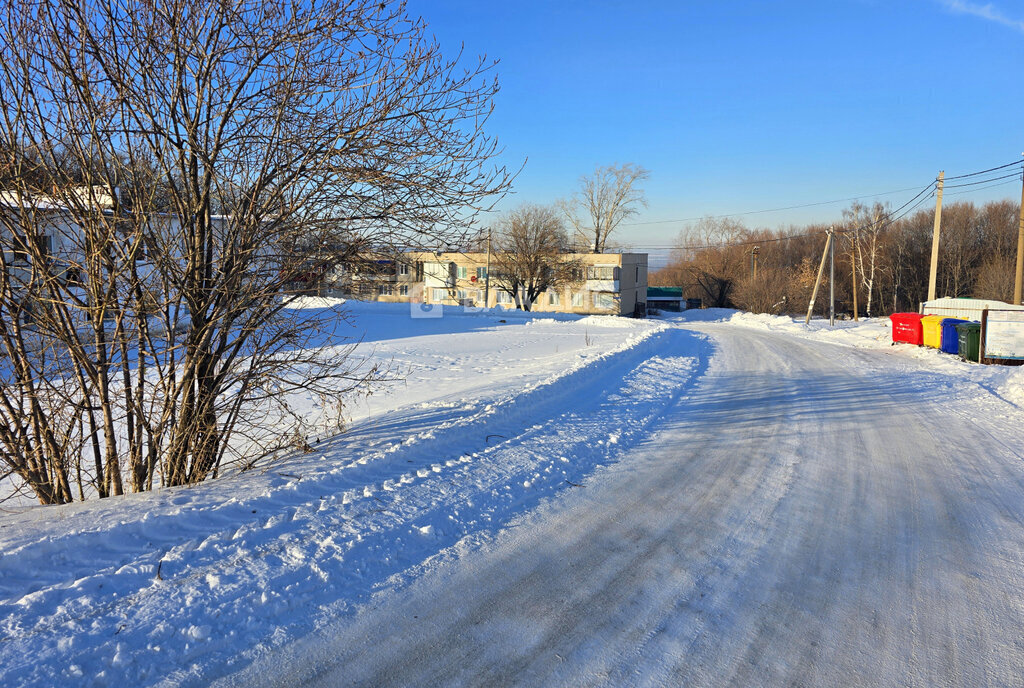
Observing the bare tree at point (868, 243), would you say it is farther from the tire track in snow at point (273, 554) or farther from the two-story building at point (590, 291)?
the tire track in snow at point (273, 554)

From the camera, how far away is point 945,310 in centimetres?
2595

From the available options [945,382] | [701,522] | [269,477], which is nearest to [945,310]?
[945,382]

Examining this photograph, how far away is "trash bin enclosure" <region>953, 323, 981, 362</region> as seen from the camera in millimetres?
18156

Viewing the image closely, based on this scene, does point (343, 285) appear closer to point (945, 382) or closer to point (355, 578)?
point (355, 578)

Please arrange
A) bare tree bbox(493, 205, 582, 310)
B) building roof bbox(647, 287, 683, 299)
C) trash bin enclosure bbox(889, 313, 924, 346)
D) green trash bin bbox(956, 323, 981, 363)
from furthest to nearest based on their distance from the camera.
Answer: building roof bbox(647, 287, 683, 299) → bare tree bbox(493, 205, 582, 310) → trash bin enclosure bbox(889, 313, 924, 346) → green trash bin bbox(956, 323, 981, 363)

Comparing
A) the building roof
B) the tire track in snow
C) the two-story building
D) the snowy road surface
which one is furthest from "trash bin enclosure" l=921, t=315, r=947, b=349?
the building roof

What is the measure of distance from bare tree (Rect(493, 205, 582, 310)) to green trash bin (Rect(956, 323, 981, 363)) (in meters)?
34.5

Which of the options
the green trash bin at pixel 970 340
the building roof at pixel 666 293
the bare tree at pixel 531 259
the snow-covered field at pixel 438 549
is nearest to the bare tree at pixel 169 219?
the snow-covered field at pixel 438 549

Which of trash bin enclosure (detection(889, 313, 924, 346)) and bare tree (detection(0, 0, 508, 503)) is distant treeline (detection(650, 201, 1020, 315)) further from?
bare tree (detection(0, 0, 508, 503))

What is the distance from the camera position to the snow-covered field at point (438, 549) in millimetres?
3234

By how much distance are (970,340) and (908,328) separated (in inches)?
198

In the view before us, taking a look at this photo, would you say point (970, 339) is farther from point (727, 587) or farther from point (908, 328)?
point (727, 587)

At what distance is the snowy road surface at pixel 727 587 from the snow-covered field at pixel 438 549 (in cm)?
2

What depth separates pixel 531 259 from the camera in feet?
167
